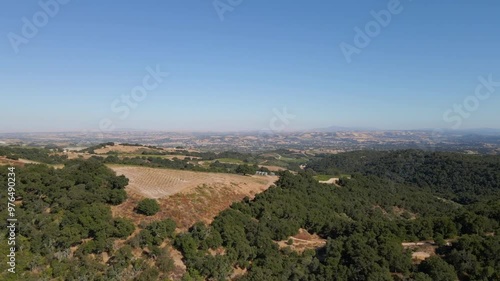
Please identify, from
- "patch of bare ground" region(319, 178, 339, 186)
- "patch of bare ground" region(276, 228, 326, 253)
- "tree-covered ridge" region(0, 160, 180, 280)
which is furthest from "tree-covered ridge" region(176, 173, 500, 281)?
"patch of bare ground" region(319, 178, 339, 186)

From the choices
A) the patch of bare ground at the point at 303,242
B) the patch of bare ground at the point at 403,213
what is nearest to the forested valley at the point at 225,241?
the patch of bare ground at the point at 303,242

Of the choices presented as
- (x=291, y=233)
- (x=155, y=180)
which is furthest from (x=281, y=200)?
(x=155, y=180)

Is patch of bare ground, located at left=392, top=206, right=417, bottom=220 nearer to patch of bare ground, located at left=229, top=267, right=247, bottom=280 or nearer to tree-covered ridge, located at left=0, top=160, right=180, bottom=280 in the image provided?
patch of bare ground, located at left=229, top=267, right=247, bottom=280

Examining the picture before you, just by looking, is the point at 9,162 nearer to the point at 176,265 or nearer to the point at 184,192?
the point at 184,192

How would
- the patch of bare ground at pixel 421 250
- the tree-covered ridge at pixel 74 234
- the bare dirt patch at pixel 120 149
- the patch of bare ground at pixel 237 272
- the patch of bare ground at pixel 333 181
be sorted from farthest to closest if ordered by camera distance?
the bare dirt patch at pixel 120 149, the patch of bare ground at pixel 333 181, the patch of bare ground at pixel 237 272, the patch of bare ground at pixel 421 250, the tree-covered ridge at pixel 74 234

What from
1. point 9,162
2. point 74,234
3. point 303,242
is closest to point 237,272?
point 303,242

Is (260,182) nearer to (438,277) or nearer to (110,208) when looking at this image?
(110,208)

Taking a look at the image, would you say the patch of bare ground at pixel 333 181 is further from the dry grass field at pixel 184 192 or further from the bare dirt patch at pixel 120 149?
the bare dirt patch at pixel 120 149
